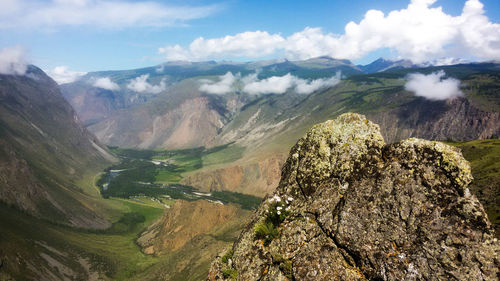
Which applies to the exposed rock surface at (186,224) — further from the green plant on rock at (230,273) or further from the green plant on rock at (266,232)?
the green plant on rock at (266,232)

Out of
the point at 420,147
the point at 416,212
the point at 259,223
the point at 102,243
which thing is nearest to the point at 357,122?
the point at 420,147

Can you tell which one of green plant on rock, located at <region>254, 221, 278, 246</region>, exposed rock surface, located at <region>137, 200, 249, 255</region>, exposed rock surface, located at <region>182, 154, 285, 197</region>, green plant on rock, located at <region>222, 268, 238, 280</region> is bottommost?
exposed rock surface, located at <region>182, 154, 285, 197</region>

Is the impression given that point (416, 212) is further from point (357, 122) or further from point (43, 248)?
point (43, 248)

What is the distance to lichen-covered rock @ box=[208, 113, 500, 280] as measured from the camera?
9.02m

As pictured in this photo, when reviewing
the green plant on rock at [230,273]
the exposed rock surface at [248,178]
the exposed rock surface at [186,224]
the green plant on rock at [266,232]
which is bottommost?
the exposed rock surface at [248,178]

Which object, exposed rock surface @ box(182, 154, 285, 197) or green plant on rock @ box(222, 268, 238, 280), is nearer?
green plant on rock @ box(222, 268, 238, 280)

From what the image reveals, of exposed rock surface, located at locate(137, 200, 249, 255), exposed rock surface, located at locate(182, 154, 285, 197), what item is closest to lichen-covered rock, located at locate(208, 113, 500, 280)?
exposed rock surface, located at locate(137, 200, 249, 255)

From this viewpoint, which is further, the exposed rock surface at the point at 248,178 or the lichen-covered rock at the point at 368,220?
the exposed rock surface at the point at 248,178

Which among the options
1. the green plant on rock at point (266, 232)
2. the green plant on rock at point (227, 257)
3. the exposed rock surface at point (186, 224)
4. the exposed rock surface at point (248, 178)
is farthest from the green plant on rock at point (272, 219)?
the exposed rock surface at point (248, 178)

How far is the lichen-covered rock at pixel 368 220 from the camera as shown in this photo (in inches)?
355

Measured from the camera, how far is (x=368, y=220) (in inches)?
407

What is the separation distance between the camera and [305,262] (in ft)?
34.4

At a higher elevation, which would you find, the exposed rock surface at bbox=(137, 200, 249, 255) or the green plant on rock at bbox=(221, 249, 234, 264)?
the green plant on rock at bbox=(221, 249, 234, 264)

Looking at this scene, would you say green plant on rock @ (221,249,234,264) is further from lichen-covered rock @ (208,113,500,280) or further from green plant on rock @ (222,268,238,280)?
green plant on rock @ (222,268,238,280)
